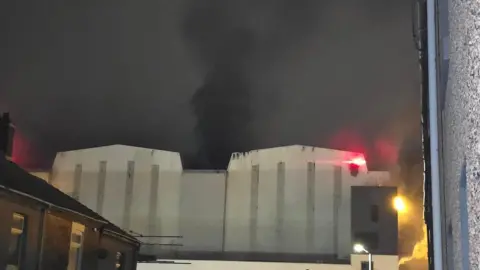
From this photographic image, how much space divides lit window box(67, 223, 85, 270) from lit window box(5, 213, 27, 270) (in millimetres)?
1279

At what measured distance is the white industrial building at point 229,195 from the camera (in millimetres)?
13406

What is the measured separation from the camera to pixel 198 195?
1377 cm

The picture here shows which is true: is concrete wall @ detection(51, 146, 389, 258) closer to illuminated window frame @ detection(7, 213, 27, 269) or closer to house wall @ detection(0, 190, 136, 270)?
house wall @ detection(0, 190, 136, 270)

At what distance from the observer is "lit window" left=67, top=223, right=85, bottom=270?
7.15 m

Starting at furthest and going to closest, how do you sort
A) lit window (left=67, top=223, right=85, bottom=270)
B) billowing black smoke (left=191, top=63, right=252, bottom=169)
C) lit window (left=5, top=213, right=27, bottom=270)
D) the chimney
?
billowing black smoke (left=191, top=63, right=252, bottom=169)
the chimney
lit window (left=67, top=223, right=85, bottom=270)
lit window (left=5, top=213, right=27, bottom=270)

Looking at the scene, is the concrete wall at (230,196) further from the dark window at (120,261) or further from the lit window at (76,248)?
the lit window at (76,248)

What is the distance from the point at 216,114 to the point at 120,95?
227 centimetres

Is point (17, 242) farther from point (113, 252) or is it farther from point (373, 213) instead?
point (373, 213)

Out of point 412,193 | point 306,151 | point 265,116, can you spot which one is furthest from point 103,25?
point 412,193

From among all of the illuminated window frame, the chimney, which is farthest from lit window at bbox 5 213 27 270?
the chimney

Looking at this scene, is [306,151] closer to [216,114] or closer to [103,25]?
[216,114]

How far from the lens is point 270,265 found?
12828mm

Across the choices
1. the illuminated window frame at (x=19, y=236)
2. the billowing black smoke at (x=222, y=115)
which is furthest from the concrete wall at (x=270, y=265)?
the illuminated window frame at (x=19, y=236)

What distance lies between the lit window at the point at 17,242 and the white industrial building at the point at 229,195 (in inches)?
312
